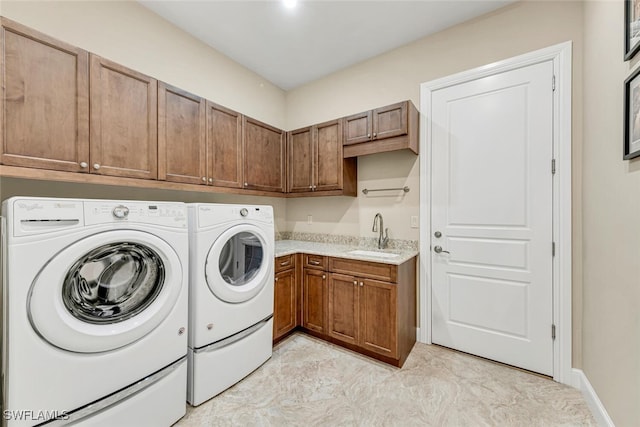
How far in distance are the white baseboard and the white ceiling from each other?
2.78 meters

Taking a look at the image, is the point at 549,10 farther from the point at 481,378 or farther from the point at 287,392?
the point at 287,392

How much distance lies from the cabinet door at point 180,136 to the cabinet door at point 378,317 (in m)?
1.67

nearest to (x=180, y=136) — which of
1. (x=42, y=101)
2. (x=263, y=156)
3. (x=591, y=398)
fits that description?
(x=42, y=101)

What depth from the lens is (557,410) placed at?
1.57 metres

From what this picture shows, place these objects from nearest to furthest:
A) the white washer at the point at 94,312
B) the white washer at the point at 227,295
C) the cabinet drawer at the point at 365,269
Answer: the white washer at the point at 94,312 < the white washer at the point at 227,295 < the cabinet drawer at the point at 365,269

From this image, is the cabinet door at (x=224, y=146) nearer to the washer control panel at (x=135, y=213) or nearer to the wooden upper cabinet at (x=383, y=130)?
the washer control panel at (x=135, y=213)

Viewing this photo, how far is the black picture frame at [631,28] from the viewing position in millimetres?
1158

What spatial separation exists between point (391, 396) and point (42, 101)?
2.67 m

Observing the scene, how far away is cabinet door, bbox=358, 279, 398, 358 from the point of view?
2004 millimetres

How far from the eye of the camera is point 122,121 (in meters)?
1.66

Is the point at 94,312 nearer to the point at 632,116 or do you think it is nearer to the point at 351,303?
the point at 351,303

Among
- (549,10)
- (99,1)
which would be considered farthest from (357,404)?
(99,1)

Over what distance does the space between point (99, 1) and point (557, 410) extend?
410 cm

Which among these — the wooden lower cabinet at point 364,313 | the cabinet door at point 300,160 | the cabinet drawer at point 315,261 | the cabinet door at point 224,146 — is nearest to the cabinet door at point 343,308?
the wooden lower cabinet at point 364,313
